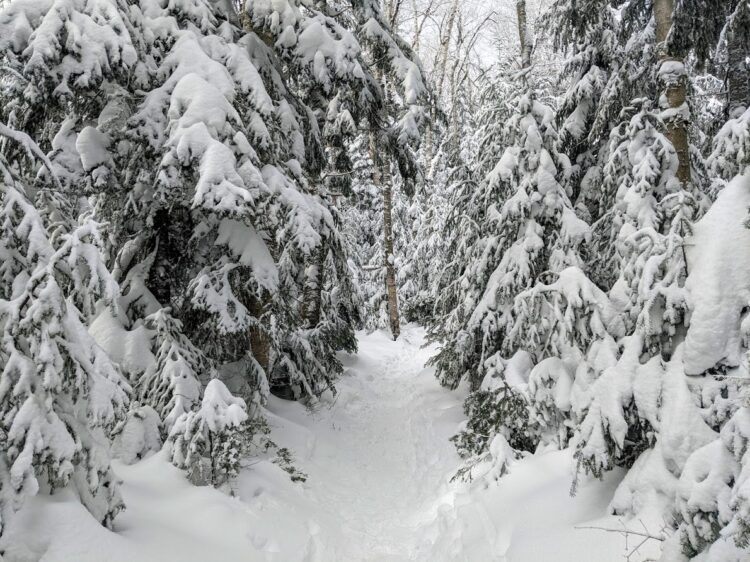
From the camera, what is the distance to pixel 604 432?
173 inches

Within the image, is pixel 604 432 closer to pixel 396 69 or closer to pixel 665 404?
pixel 665 404

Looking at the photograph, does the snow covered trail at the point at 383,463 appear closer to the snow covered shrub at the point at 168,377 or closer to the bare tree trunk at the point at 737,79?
the snow covered shrub at the point at 168,377

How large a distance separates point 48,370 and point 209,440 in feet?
7.04

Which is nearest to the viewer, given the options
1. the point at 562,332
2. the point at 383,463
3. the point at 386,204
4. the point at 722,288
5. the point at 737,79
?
the point at 722,288

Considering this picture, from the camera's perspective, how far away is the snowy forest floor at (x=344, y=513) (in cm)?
384

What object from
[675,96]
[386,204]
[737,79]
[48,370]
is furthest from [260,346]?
[386,204]

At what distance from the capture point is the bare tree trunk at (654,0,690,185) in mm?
6773

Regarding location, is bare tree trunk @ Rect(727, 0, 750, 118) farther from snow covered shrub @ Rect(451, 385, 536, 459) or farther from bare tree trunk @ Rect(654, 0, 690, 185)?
snow covered shrub @ Rect(451, 385, 536, 459)

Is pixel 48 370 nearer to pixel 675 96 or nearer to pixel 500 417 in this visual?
pixel 500 417

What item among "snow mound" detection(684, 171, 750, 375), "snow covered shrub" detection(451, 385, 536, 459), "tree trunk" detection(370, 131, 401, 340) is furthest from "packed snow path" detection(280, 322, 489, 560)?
"tree trunk" detection(370, 131, 401, 340)

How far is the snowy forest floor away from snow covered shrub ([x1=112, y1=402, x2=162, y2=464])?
0.67ft

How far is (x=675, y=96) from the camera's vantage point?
6.85 m

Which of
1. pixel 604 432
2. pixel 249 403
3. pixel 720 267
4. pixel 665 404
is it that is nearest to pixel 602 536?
pixel 604 432

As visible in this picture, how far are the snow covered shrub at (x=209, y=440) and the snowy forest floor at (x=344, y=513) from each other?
0.19 meters
